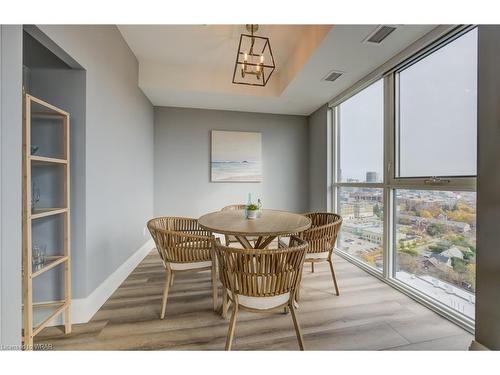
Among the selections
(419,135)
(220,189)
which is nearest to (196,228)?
(220,189)

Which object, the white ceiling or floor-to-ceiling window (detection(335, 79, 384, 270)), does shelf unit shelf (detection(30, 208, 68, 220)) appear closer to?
the white ceiling

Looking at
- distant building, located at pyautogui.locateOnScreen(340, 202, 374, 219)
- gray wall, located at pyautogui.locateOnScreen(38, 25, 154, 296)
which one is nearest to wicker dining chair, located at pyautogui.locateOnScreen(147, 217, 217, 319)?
gray wall, located at pyautogui.locateOnScreen(38, 25, 154, 296)

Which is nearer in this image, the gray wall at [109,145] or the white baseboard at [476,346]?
the white baseboard at [476,346]

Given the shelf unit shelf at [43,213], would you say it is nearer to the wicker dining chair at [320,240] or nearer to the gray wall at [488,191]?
the wicker dining chair at [320,240]

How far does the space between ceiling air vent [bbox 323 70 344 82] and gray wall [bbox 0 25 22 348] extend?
2.71 metres

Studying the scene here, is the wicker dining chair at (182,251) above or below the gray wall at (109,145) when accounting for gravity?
Result: below

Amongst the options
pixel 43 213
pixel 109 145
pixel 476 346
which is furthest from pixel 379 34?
pixel 43 213

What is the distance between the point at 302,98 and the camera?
3.39m

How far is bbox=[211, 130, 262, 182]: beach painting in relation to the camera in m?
3.93

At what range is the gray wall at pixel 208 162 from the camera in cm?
381

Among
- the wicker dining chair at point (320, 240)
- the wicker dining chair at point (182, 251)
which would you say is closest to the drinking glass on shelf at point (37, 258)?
→ the wicker dining chair at point (182, 251)

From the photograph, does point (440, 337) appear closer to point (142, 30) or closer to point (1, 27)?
point (1, 27)

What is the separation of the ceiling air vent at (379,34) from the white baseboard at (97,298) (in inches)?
131

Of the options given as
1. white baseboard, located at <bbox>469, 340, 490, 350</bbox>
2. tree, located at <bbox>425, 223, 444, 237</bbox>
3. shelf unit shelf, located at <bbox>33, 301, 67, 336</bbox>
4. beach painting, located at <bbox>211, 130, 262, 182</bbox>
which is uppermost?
beach painting, located at <bbox>211, 130, 262, 182</bbox>
